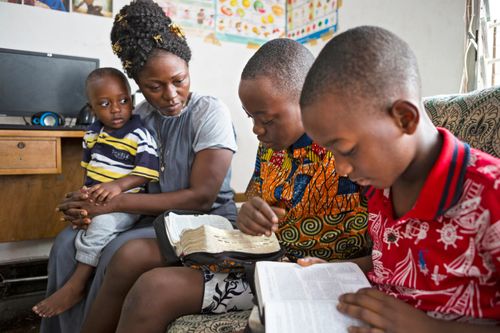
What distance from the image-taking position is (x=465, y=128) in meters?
0.91

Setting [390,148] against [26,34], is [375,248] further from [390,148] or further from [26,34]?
[26,34]

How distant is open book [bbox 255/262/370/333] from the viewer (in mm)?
593

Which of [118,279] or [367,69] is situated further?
[118,279]

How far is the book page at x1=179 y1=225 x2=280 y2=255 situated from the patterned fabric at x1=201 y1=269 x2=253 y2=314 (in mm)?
65

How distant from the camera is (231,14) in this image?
287cm

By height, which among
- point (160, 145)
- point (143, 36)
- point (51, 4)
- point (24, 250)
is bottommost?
point (24, 250)

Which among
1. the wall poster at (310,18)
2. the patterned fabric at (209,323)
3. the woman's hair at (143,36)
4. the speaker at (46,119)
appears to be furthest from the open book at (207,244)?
the wall poster at (310,18)

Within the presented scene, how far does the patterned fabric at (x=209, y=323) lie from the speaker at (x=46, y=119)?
177 centimetres

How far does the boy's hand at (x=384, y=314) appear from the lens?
0.57 metres

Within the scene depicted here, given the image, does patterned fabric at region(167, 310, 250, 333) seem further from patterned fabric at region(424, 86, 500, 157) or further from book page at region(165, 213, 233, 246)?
patterned fabric at region(424, 86, 500, 157)

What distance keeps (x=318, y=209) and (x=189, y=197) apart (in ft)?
1.68

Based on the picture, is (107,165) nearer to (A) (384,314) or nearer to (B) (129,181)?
(B) (129,181)

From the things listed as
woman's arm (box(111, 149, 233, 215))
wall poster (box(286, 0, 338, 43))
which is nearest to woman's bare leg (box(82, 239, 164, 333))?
woman's arm (box(111, 149, 233, 215))

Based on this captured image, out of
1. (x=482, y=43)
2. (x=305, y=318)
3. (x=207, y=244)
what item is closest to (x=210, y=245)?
(x=207, y=244)
